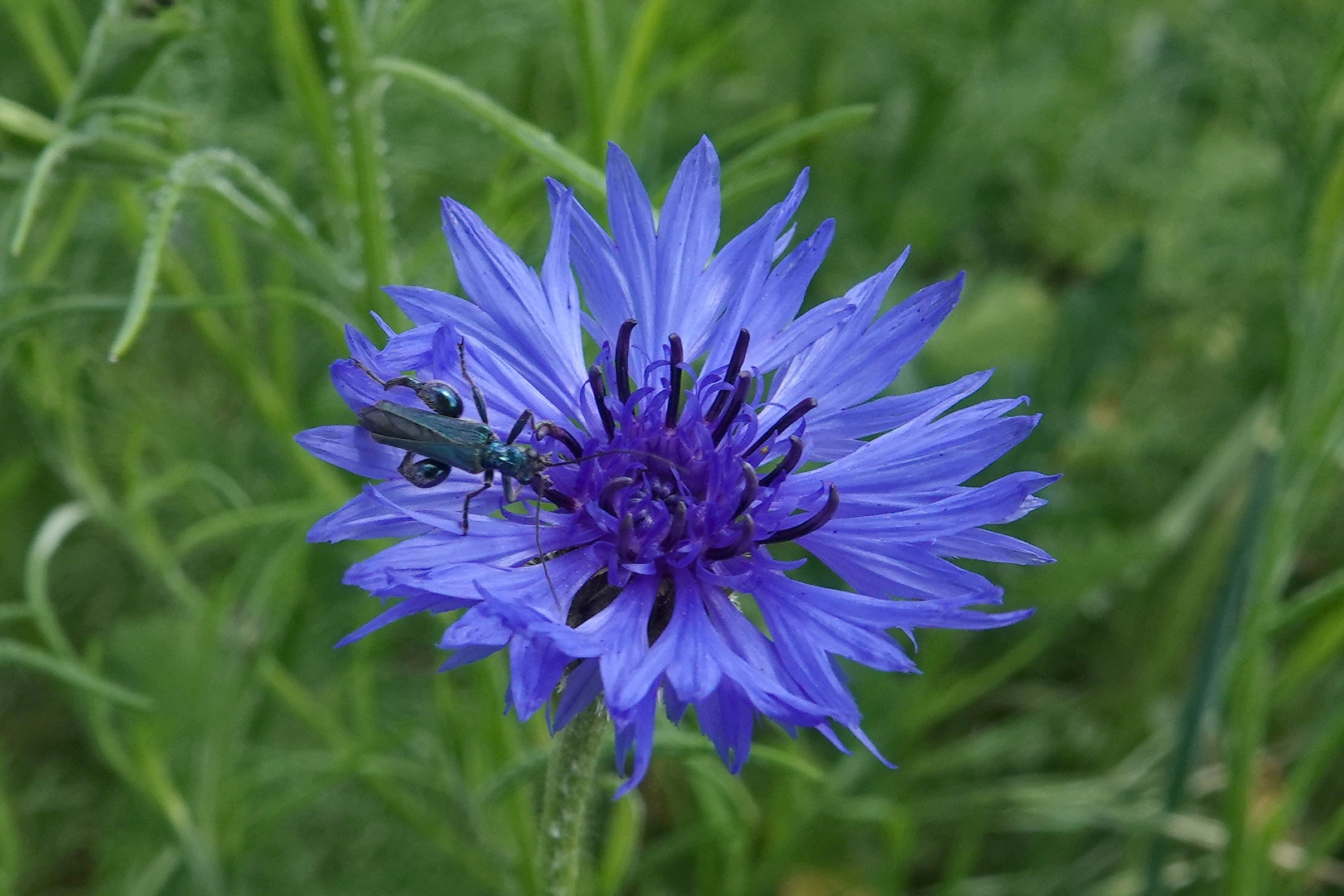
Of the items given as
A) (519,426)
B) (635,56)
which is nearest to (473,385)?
(519,426)

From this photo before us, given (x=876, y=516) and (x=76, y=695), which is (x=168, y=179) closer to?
(x=876, y=516)

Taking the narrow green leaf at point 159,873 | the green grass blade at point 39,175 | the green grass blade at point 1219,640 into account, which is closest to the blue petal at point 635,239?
the green grass blade at point 39,175

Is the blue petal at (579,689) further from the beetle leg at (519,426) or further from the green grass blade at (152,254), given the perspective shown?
the green grass blade at (152,254)

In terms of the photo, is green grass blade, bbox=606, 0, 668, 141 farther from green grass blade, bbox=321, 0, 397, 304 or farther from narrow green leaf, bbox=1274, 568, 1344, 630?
narrow green leaf, bbox=1274, 568, 1344, 630

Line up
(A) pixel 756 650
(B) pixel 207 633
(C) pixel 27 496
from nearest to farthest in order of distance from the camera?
(A) pixel 756 650 < (B) pixel 207 633 < (C) pixel 27 496

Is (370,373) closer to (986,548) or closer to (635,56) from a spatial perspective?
(986,548)

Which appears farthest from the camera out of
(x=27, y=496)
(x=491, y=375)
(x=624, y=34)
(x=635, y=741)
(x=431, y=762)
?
(x=27, y=496)

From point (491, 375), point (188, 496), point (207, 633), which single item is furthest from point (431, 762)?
point (491, 375)
